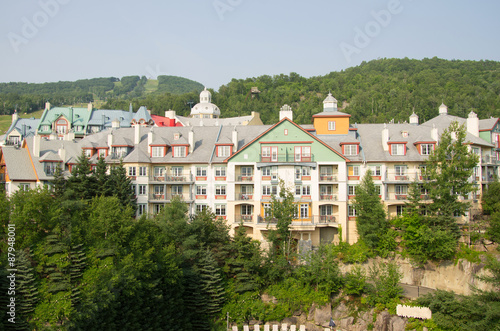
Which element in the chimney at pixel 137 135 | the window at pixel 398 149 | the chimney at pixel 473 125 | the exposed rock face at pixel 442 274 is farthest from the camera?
the chimney at pixel 137 135

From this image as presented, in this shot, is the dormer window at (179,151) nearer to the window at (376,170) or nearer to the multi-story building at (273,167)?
the multi-story building at (273,167)

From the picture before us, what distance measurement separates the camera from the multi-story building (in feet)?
161

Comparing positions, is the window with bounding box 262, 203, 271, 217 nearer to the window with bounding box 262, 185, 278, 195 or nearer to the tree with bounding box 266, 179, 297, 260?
the window with bounding box 262, 185, 278, 195

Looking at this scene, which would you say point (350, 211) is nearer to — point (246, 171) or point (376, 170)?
point (376, 170)

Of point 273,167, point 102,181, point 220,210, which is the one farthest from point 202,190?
point 102,181

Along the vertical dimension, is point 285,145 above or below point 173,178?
above

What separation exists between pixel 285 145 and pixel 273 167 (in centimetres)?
284

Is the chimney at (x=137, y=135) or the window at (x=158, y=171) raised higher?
the chimney at (x=137, y=135)

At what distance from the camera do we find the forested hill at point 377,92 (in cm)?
9938

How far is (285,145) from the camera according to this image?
50.1 metres

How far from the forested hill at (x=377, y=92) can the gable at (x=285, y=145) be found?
1823 inches

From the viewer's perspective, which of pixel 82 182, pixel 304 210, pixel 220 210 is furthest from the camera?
pixel 220 210

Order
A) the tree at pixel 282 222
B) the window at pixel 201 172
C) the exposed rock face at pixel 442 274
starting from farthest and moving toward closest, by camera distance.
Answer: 1. the window at pixel 201 172
2. the tree at pixel 282 222
3. the exposed rock face at pixel 442 274

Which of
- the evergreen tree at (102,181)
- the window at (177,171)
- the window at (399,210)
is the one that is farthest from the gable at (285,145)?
the evergreen tree at (102,181)
